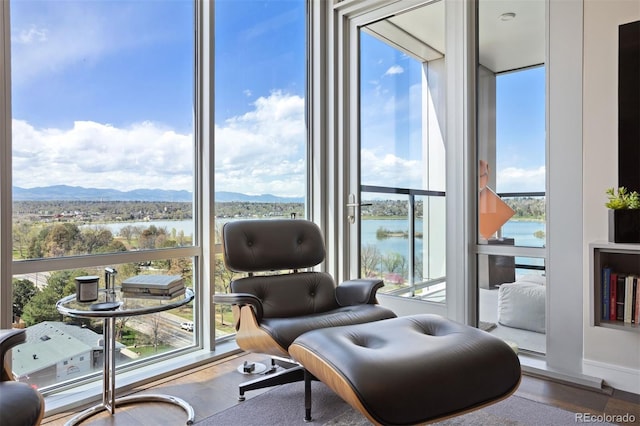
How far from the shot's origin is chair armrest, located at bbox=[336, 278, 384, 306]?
2312 millimetres

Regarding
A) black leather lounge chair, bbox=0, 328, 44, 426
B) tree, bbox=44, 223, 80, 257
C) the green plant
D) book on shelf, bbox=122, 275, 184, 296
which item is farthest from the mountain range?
the green plant

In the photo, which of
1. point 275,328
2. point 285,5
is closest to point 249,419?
point 275,328

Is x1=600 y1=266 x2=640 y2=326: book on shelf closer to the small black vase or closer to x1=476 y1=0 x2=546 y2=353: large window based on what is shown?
the small black vase

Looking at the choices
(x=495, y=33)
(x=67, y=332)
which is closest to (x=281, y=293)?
(x=67, y=332)

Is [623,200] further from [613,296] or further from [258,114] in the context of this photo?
[258,114]

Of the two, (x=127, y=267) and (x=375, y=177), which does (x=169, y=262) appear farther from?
(x=375, y=177)

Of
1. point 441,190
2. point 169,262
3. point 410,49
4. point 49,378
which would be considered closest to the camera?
point 49,378

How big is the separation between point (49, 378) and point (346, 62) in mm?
2885

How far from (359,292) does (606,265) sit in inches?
51.5

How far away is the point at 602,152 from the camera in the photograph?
221 centimetres

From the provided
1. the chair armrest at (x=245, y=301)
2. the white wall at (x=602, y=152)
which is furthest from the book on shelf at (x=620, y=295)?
the chair armrest at (x=245, y=301)

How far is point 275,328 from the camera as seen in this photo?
75.2 inches

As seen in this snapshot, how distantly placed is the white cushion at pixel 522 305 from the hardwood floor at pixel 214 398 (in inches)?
13.3

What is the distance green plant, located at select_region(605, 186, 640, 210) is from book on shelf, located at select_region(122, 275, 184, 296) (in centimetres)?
215
